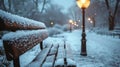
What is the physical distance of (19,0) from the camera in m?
33.7

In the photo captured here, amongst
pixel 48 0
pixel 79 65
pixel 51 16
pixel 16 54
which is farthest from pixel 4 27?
pixel 51 16

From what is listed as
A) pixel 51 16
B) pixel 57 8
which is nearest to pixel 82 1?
pixel 51 16

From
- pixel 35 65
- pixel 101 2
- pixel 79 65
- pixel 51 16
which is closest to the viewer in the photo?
pixel 35 65

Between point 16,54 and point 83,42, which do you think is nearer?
point 16,54

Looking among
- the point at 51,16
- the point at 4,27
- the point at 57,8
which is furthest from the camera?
the point at 57,8

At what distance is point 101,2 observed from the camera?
108 feet

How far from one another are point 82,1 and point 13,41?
6.49 metres

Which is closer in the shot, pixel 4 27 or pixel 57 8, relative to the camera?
pixel 4 27

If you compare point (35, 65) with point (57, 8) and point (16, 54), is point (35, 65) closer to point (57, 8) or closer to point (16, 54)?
point (16, 54)

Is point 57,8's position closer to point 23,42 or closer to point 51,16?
point 51,16

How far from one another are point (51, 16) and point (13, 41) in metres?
76.3

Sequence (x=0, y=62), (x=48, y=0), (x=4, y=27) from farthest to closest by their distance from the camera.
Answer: (x=48, y=0), (x=0, y=62), (x=4, y=27)

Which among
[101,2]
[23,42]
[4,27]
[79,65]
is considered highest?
[101,2]

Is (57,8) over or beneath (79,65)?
over
